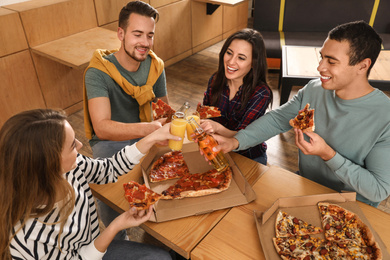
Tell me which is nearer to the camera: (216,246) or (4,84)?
(216,246)

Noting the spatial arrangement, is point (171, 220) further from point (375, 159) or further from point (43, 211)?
point (375, 159)

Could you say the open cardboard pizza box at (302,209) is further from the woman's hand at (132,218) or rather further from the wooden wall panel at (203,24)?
the wooden wall panel at (203,24)

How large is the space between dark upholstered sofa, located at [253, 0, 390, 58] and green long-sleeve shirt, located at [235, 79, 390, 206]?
3.09 metres

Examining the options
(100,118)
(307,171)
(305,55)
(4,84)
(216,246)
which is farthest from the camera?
(305,55)

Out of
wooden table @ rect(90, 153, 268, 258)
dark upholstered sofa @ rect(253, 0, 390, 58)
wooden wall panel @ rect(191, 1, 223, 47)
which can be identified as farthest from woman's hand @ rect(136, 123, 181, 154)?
wooden wall panel @ rect(191, 1, 223, 47)

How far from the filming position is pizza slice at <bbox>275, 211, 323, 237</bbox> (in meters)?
1.34

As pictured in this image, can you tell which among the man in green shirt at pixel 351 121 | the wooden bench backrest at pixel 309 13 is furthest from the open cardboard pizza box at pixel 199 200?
the wooden bench backrest at pixel 309 13

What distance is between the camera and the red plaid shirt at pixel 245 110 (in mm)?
2178

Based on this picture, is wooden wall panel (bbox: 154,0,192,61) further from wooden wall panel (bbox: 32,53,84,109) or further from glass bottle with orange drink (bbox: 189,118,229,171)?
glass bottle with orange drink (bbox: 189,118,229,171)

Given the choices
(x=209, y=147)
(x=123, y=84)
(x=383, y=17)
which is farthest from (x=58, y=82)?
(x=383, y=17)

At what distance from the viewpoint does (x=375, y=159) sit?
5.10 ft

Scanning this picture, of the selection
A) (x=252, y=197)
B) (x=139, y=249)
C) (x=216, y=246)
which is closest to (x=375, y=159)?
(x=252, y=197)

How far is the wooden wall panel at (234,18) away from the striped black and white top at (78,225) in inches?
198

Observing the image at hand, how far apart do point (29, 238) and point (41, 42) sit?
9.15 ft
